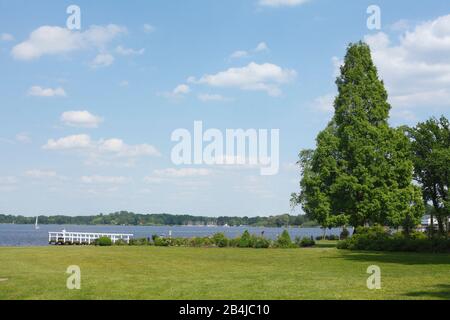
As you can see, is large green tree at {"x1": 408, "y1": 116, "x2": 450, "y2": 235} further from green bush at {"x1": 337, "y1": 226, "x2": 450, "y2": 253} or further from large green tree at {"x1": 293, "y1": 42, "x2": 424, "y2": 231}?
green bush at {"x1": 337, "y1": 226, "x2": 450, "y2": 253}

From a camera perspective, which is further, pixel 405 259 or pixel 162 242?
pixel 162 242

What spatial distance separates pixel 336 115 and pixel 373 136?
386 centimetres

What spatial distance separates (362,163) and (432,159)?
1099cm

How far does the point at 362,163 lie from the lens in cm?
4444

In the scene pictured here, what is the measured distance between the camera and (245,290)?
51.5ft

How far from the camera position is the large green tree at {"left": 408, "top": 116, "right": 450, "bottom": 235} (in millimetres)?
51831

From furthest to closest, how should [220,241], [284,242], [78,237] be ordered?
[78,237]
[220,241]
[284,242]

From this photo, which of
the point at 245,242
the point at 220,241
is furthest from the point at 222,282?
the point at 220,241

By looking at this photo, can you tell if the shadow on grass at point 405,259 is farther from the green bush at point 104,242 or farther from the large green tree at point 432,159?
the green bush at point 104,242

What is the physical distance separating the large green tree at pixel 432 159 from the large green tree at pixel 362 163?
22.6 ft

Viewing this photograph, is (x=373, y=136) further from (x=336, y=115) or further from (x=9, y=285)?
(x=9, y=285)

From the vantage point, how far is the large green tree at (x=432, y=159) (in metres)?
51.8

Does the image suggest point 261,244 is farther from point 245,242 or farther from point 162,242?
point 162,242
